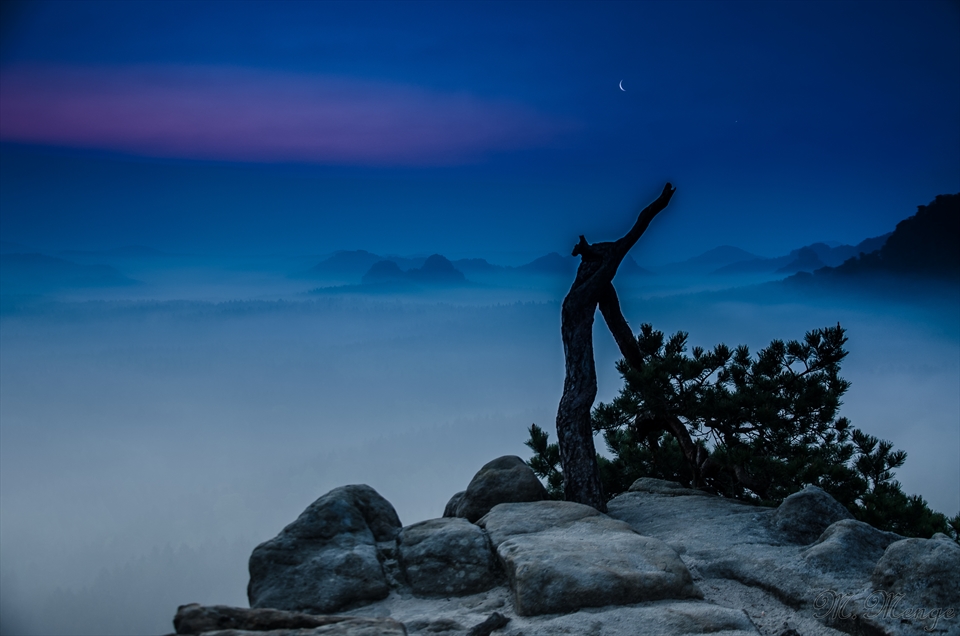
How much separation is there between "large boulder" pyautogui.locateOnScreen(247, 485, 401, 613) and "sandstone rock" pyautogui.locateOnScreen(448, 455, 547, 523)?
3.87ft

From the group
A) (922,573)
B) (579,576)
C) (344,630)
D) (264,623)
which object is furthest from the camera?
(579,576)

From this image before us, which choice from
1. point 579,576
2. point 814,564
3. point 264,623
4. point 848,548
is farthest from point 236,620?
point 848,548

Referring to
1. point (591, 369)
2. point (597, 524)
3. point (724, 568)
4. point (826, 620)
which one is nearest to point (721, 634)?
point (826, 620)

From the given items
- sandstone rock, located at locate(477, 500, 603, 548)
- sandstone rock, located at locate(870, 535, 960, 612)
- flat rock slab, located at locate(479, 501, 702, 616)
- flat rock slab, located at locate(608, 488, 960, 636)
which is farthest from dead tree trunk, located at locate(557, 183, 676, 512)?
sandstone rock, located at locate(870, 535, 960, 612)

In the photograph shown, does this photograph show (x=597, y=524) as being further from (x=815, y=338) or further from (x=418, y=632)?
(x=815, y=338)

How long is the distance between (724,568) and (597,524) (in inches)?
44.9

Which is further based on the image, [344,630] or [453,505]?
[453,505]

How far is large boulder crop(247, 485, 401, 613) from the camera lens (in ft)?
16.8

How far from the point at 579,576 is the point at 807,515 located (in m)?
3.07

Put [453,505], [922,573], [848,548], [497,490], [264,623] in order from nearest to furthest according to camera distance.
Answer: [264,623], [922,573], [848,548], [497,490], [453,505]

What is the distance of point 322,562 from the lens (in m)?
5.37

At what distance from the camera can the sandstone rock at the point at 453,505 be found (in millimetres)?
7622

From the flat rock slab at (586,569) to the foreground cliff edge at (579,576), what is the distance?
11mm

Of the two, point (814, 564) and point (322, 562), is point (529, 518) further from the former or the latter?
point (814, 564)
